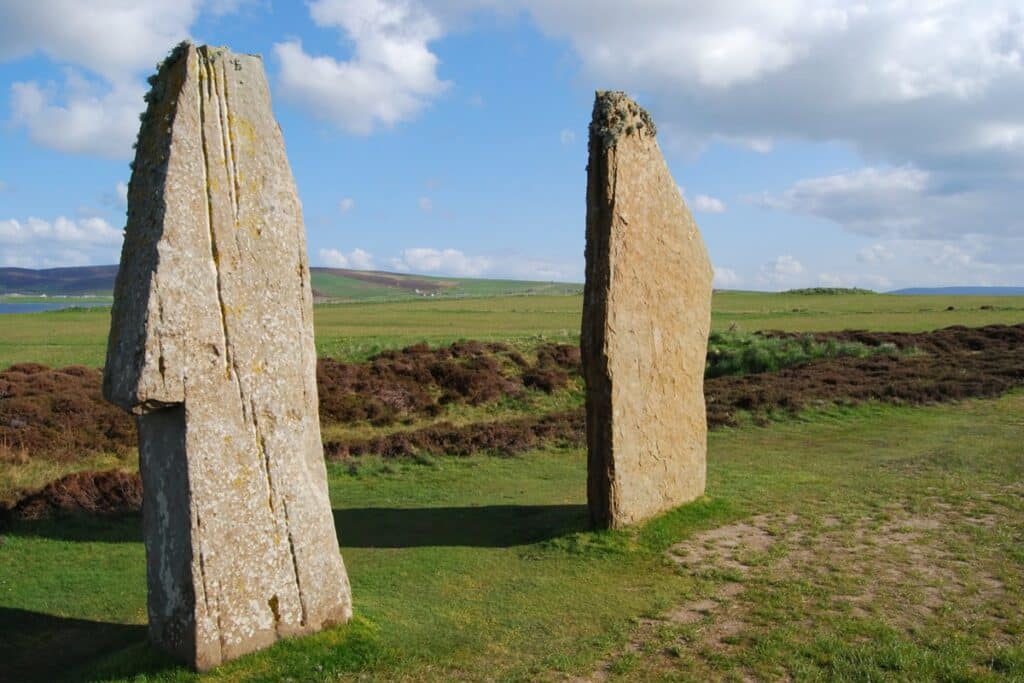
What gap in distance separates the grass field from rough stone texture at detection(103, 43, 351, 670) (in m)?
0.68

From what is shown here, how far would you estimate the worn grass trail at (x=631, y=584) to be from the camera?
316 inches

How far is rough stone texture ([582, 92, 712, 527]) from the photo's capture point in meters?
11.9

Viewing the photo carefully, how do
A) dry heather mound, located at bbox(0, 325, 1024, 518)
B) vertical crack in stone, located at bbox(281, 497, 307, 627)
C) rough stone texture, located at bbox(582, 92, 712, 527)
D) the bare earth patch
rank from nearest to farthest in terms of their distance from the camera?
vertical crack in stone, located at bbox(281, 497, 307, 627) → the bare earth patch → rough stone texture, located at bbox(582, 92, 712, 527) → dry heather mound, located at bbox(0, 325, 1024, 518)

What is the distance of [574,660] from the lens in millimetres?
8148

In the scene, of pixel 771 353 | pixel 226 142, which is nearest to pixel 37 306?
pixel 771 353

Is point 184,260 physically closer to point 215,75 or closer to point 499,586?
point 215,75

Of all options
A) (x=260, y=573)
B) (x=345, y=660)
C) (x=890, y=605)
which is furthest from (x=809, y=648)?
(x=260, y=573)

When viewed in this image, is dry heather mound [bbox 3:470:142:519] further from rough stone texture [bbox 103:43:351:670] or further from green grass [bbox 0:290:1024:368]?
green grass [bbox 0:290:1024:368]

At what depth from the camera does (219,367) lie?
777 centimetres

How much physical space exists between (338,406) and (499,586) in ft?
48.3

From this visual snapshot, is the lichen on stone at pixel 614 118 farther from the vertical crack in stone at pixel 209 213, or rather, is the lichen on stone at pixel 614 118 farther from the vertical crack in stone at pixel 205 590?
the vertical crack in stone at pixel 205 590

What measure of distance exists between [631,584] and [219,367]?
18.9 ft

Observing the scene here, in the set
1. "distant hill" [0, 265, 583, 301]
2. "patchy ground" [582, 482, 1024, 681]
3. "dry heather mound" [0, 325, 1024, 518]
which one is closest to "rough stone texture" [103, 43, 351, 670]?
"patchy ground" [582, 482, 1024, 681]

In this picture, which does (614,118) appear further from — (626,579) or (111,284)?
(111,284)
